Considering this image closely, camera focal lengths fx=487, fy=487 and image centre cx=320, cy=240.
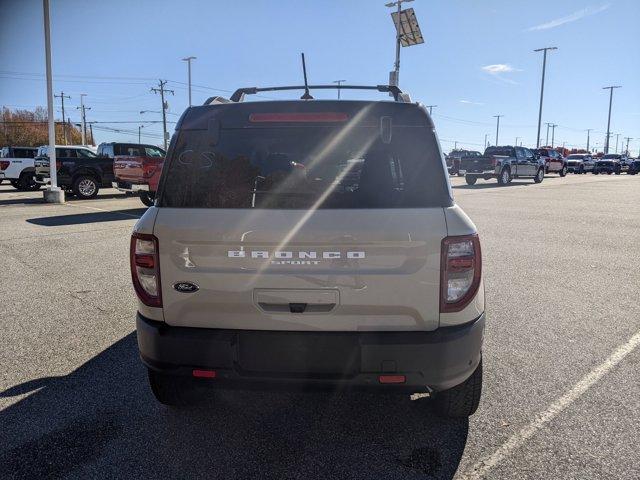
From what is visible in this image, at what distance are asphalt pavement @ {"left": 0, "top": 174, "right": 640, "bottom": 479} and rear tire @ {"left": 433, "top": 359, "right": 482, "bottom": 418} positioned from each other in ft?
0.36

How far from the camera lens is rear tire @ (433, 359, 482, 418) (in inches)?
107

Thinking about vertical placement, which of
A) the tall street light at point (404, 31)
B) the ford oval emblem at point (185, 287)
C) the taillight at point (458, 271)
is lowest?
the ford oval emblem at point (185, 287)

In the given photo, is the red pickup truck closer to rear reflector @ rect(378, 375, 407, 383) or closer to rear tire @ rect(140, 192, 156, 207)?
rear tire @ rect(140, 192, 156, 207)

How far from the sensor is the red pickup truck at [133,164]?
15.7 meters

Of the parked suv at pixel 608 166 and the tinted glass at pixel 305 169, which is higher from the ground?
the parked suv at pixel 608 166

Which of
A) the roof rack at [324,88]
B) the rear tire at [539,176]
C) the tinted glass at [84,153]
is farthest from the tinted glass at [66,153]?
the rear tire at [539,176]

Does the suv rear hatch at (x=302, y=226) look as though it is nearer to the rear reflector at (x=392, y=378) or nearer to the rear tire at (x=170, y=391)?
the rear reflector at (x=392, y=378)

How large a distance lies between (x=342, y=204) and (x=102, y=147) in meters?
18.7

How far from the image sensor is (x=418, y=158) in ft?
8.24

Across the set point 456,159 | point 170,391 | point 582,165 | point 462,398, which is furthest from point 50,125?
point 582,165

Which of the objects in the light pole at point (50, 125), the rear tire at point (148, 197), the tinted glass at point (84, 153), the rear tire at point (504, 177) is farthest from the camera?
the rear tire at point (504, 177)

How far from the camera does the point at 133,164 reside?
53.7 ft

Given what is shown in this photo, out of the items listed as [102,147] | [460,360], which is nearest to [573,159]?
[102,147]

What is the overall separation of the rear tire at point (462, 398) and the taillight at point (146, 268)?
5.44 ft
